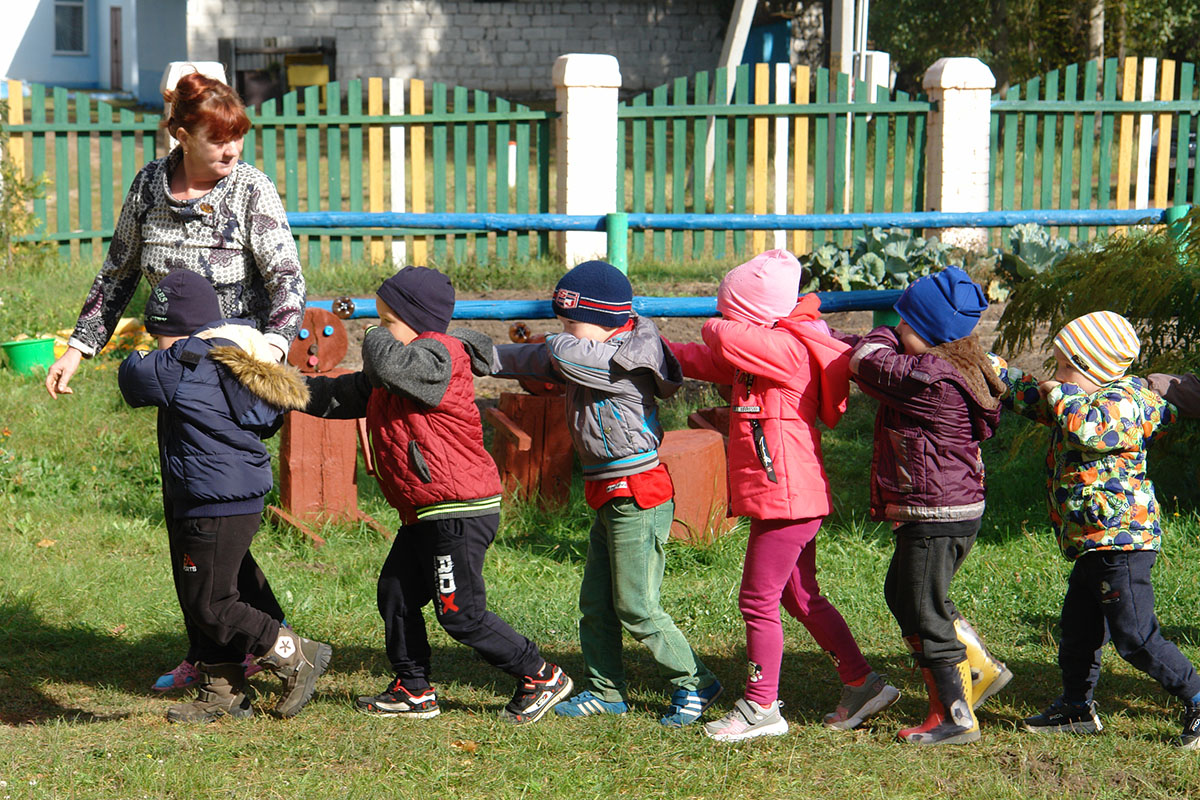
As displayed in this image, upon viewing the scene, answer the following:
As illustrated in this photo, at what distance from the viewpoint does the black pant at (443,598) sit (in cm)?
350

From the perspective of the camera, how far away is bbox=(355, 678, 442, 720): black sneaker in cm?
368

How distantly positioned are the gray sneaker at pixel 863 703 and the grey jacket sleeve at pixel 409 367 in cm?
148

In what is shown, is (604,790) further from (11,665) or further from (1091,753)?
(11,665)

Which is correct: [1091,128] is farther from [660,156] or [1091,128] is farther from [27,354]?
[27,354]

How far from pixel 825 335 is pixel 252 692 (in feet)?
6.85

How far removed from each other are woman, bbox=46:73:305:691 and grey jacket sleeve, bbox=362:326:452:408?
0.36 meters

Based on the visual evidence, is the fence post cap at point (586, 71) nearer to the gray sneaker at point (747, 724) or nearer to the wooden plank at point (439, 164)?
the wooden plank at point (439, 164)

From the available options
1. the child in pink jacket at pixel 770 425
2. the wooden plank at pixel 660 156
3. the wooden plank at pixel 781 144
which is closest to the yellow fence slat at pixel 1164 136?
the wooden plank at pixel 781 144

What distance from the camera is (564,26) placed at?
24.1 meters

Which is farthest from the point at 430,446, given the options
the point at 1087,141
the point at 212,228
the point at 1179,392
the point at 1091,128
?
the point at 1091,128

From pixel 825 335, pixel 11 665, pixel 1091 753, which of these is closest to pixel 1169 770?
pixel 1091 753

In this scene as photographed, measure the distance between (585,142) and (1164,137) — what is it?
5329mm

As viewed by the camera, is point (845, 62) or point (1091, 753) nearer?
point (1091, 753)

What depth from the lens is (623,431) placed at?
11.4ft
